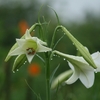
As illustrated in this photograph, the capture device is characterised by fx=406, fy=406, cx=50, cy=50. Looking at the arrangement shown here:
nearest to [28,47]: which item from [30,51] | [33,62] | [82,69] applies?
[30,51]

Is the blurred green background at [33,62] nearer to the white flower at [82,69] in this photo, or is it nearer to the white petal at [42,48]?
the white flower at [82,69]

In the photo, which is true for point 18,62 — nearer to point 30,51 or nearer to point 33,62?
point 30,51

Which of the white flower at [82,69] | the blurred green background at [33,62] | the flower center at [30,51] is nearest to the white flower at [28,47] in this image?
the flower center at [30,51]

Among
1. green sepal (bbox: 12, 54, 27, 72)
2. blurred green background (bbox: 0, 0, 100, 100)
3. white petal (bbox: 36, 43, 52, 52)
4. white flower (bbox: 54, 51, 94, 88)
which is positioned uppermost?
white petal (bbox: 36, 43, 52, 52)

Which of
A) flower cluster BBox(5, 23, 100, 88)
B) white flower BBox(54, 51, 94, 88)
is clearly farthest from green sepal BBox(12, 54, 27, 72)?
white flower BBox(54, 51, 94, 88)

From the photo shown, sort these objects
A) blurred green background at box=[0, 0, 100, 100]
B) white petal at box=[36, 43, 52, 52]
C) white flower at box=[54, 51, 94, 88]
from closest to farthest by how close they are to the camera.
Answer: white petal at box=[36, 43, 52, 52] < white flower at box=[54, 51, 94, 88] < blurred green background at box=[0, 0, 100, 100]

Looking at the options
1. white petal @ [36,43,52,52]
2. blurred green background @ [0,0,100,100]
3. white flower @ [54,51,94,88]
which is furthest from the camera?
blurred green background @ [0,0,100,100]

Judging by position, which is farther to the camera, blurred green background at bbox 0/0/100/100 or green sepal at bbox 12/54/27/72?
blurred green background at bbox 0/0/100/100

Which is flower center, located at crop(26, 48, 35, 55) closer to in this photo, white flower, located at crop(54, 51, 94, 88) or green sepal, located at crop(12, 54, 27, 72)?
green sepal, located at crop(12, 54, 27, 72)

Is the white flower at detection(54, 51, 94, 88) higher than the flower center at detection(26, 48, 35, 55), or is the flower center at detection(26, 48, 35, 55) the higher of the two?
the flower center at detection(26, 48, 35, 55)
